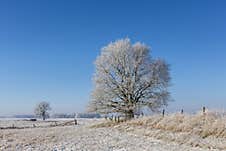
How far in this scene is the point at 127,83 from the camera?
37.5 meters

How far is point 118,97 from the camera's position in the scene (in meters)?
38.0

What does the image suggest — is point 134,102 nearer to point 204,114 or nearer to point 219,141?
point 204,114

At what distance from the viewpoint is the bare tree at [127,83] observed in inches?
1480

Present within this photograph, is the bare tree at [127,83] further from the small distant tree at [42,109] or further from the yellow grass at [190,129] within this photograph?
the small distant tree at [42,109]

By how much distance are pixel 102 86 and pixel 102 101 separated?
1.85m

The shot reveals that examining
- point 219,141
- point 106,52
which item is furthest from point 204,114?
point 106,52

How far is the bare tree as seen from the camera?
3759 cm

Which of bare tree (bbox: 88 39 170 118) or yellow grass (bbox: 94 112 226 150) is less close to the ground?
bare tree (bbox: 88 39 170 118)

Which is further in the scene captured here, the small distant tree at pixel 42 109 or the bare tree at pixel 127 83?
the small distant tree at pixel 42 109

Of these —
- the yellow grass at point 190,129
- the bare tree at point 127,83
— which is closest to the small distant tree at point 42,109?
the bare tree at point 127,83

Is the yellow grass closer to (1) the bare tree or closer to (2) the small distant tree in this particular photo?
(1) the bare tree

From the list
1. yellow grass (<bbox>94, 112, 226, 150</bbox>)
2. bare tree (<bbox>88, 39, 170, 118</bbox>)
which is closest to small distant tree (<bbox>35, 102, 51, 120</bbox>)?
bare tree (<bbox>88, 39, 170, 118</bbox>)

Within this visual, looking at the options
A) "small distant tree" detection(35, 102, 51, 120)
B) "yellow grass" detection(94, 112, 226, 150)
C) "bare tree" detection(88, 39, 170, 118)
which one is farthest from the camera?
"small distant tree" detection(35, 102, 51, 120)

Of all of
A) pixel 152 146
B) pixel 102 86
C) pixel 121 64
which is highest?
pixel 121 64
